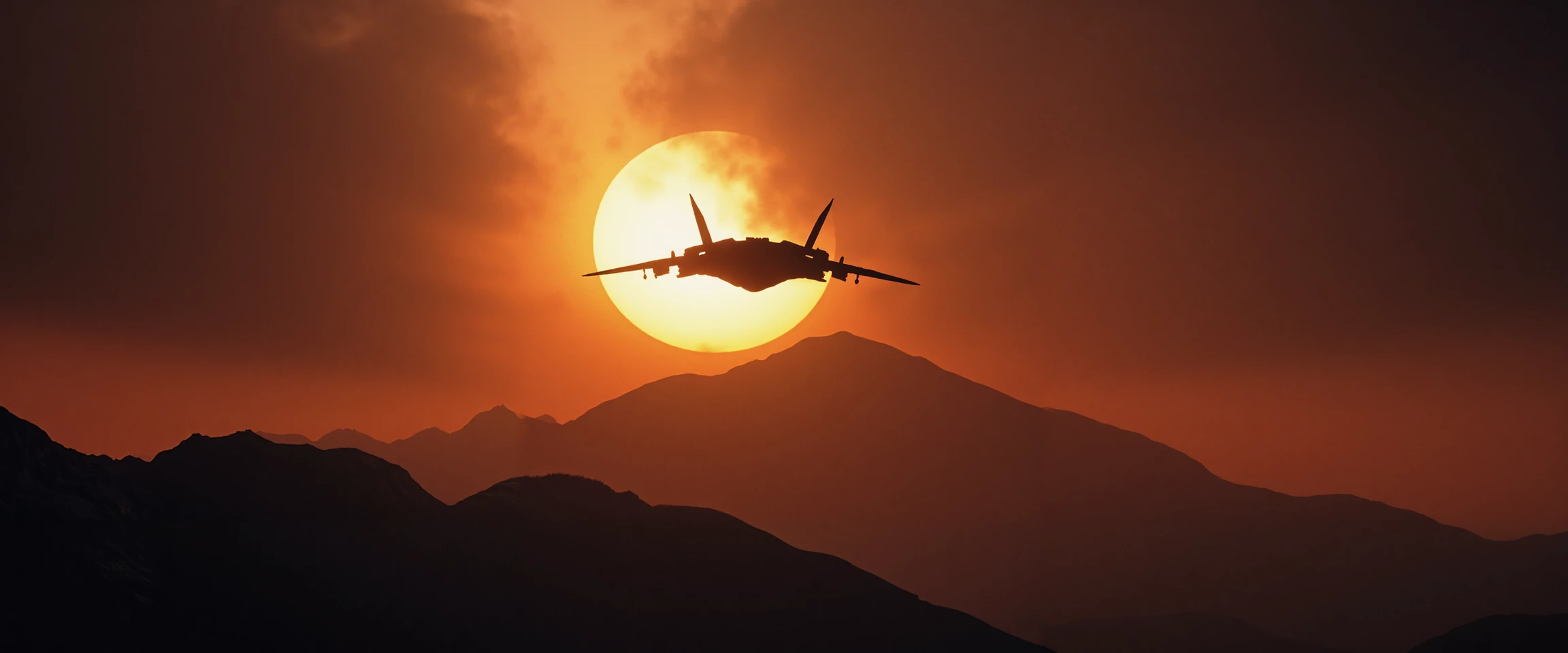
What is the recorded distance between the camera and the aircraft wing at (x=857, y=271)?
34938 mm

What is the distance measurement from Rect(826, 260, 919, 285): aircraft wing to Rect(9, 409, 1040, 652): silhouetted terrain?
57.3 m

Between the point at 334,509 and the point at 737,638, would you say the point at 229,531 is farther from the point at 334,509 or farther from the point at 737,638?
the point at 737,638

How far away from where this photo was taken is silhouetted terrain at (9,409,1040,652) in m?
58.0

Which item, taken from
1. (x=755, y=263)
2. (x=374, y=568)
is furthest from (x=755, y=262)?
(x=374, y=568)

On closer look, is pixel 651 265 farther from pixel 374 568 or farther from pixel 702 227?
pixel 374 568

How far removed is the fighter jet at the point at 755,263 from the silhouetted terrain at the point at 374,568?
170 feet

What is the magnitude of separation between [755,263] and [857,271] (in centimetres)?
524

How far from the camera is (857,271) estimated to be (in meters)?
35.8

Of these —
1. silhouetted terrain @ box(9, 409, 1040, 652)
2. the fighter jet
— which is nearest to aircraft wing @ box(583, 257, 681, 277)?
the fighter jet

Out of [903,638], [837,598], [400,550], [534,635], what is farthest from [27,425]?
[903,638]

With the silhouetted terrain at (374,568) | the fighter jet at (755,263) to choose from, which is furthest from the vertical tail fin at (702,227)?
the silhouetted terrain at (374,568)

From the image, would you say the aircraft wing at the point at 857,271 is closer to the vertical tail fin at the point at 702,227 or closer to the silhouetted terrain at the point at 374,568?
the vertical tail fin at the point at 702,227

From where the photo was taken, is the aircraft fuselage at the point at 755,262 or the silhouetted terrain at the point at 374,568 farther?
the silhouetted terrain at the point at 374,568

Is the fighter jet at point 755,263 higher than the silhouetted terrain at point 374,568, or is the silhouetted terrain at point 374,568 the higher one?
the fighter jet at point 755,263
